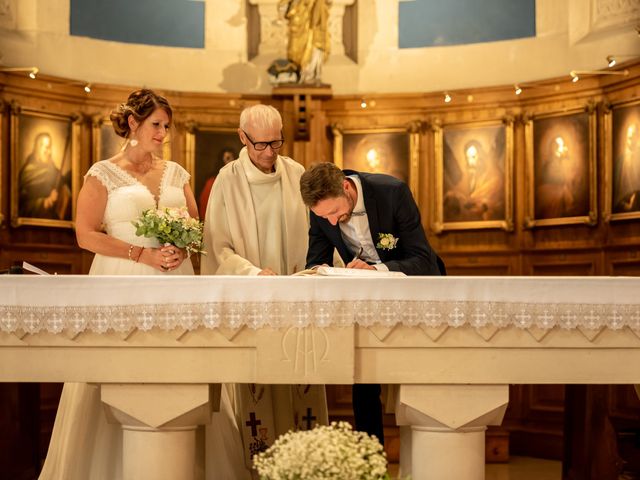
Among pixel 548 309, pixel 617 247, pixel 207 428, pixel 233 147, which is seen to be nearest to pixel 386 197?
pixel 548 309

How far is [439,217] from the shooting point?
1080 cm

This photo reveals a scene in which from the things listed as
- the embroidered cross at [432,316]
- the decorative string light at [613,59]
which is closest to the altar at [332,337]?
the embroidered cross at [432,316]

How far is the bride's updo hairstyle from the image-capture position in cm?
534

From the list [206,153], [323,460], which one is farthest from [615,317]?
[206,153]

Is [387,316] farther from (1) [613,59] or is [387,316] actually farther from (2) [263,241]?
(1) [613,59]

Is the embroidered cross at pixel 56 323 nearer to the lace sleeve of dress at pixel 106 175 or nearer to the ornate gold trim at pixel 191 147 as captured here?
the lace sleeve of dress at pixel 106 175

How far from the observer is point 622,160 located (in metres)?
9.84

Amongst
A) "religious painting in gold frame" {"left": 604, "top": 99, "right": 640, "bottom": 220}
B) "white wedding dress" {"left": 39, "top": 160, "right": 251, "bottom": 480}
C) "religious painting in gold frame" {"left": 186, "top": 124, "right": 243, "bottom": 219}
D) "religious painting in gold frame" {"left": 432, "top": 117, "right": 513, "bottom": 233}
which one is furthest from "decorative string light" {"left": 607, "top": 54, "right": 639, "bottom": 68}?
"white wedding dress" {"left": 39, "top": 160, "right": 251, "bottom": 480}

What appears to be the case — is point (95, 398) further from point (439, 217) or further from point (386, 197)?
point (439, 217)

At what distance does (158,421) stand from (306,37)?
7302mm

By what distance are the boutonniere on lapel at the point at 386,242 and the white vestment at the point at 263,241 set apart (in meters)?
0.82

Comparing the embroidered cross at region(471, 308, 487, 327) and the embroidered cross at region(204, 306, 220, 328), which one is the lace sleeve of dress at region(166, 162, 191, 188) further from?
the embroidered cross at region(471, 308, 487, 327)

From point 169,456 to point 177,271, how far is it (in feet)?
4.08

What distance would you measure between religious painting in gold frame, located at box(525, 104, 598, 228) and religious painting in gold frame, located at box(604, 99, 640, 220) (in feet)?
0.49
